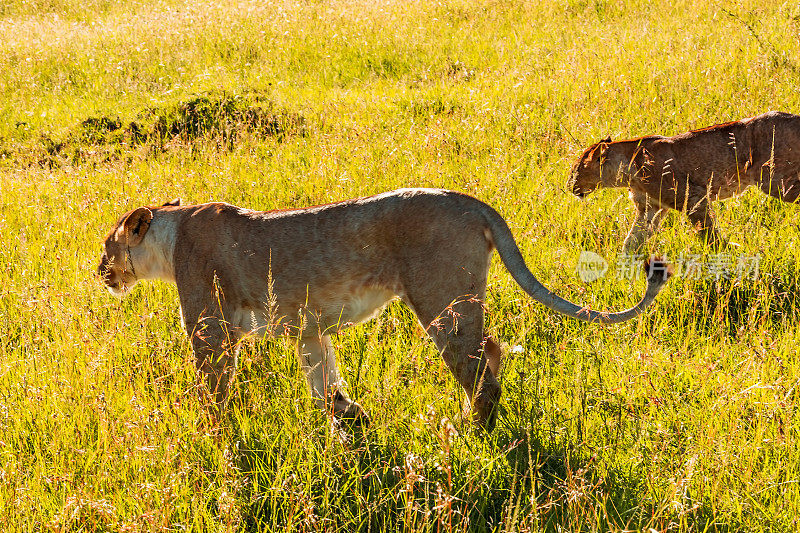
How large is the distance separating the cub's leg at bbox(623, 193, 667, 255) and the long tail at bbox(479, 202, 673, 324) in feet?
6.05

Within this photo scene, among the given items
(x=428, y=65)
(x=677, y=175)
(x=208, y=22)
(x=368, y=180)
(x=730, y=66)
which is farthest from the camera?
(x=208, y=22)

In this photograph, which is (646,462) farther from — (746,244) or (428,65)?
(428,65)

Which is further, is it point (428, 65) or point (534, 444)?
point (428, 65)

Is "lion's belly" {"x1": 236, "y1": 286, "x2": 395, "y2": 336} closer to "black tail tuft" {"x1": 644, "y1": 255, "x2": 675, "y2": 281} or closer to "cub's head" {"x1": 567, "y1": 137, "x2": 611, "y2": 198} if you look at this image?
"black tail tuft" {"x1": 644, "y1": 255, "x2": 675, "y2": 281}

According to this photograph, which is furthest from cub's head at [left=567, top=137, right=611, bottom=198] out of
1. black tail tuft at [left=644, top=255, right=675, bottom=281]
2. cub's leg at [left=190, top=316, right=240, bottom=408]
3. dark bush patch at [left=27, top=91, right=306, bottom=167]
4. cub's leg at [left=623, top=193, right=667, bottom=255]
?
dark bush patch at [left=27, top=91, right=306, bottom=167]

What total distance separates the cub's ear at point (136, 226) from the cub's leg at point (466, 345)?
1636 millimetres

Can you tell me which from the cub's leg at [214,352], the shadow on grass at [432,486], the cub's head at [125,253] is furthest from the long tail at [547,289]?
the cub's head at [125,253]

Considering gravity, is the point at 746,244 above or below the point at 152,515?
above

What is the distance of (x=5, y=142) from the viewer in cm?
999

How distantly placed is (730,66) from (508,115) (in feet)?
9.34

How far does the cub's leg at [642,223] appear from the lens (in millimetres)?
5176

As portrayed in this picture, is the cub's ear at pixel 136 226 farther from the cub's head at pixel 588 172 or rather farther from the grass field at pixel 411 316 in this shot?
the cub's head at pixel 588 172

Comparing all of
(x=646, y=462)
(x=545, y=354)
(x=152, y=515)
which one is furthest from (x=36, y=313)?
(x=646, y=462)

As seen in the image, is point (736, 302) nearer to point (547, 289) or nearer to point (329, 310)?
point (547, 289)
